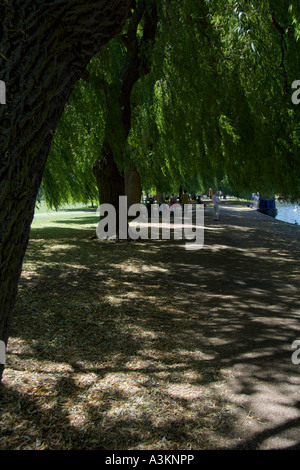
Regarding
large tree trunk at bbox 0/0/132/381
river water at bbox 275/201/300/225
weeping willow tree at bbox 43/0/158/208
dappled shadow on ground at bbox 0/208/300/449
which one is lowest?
dappled shadow on ground at bbox 0/208/300/449

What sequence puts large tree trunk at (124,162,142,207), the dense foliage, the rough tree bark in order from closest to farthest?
the dense foliage
the rough tree bark
large tree trunk at (124,162,142,207)

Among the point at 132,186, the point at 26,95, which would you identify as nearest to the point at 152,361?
the point at 26,95

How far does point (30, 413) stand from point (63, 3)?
8.55 feet

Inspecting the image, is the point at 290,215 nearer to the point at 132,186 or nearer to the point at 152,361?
the point at 132,186

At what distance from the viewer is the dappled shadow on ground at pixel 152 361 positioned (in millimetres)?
2582

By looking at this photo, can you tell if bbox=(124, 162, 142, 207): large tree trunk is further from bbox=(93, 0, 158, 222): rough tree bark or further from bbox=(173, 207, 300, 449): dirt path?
bbox=(173, 207, 300, 449): dirt path

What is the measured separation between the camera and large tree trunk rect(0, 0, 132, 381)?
6.18ft

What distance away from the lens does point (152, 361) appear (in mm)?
3672

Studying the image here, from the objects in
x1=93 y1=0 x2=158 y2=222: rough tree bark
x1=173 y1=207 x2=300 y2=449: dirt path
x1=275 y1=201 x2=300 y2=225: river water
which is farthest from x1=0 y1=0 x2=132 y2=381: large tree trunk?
x1=275 y1=201 x2=300 y2=225: river water

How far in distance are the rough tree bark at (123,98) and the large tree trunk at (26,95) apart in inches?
234

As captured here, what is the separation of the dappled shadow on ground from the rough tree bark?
290 cm

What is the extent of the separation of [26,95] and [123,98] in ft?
27.7
